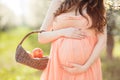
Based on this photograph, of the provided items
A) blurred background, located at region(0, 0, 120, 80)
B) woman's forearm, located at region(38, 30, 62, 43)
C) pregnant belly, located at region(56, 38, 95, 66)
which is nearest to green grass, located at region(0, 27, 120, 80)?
blurred background, located at region(0, 0, 120, 80)

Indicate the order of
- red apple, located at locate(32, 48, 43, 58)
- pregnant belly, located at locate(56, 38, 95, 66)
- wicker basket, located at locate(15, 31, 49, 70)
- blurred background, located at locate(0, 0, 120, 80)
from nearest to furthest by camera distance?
pregnant belly, located at locate(56, 38, 95, 66) → wicker basket, located at locate(15, 31, 49, 70) → red apple, located at locate(32, 48, 43, 58) → blurred background, located at locate(0, 0, 120, 80)

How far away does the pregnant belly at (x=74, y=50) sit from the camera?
443 cm

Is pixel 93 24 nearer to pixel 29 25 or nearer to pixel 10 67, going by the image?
pixel 10 67

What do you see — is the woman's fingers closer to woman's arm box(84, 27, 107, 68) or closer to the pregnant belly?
the pregnant belly

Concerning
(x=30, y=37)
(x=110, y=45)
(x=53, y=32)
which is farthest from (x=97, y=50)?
(x=30, y=37)

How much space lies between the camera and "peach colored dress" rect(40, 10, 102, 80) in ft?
14.6

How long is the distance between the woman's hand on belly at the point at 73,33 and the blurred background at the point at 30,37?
2.88 feet

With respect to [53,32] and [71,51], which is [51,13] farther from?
[71,51]

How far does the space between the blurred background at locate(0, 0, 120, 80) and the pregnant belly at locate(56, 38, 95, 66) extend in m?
0.90

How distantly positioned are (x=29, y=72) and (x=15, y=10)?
446 centimetres

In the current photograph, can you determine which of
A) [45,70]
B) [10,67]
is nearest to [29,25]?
[10,67]

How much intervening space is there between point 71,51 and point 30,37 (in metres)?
8.18

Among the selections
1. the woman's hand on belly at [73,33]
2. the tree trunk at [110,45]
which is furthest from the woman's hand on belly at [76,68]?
the tree trunk at [110,45]

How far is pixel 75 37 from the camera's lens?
4.46 metres
